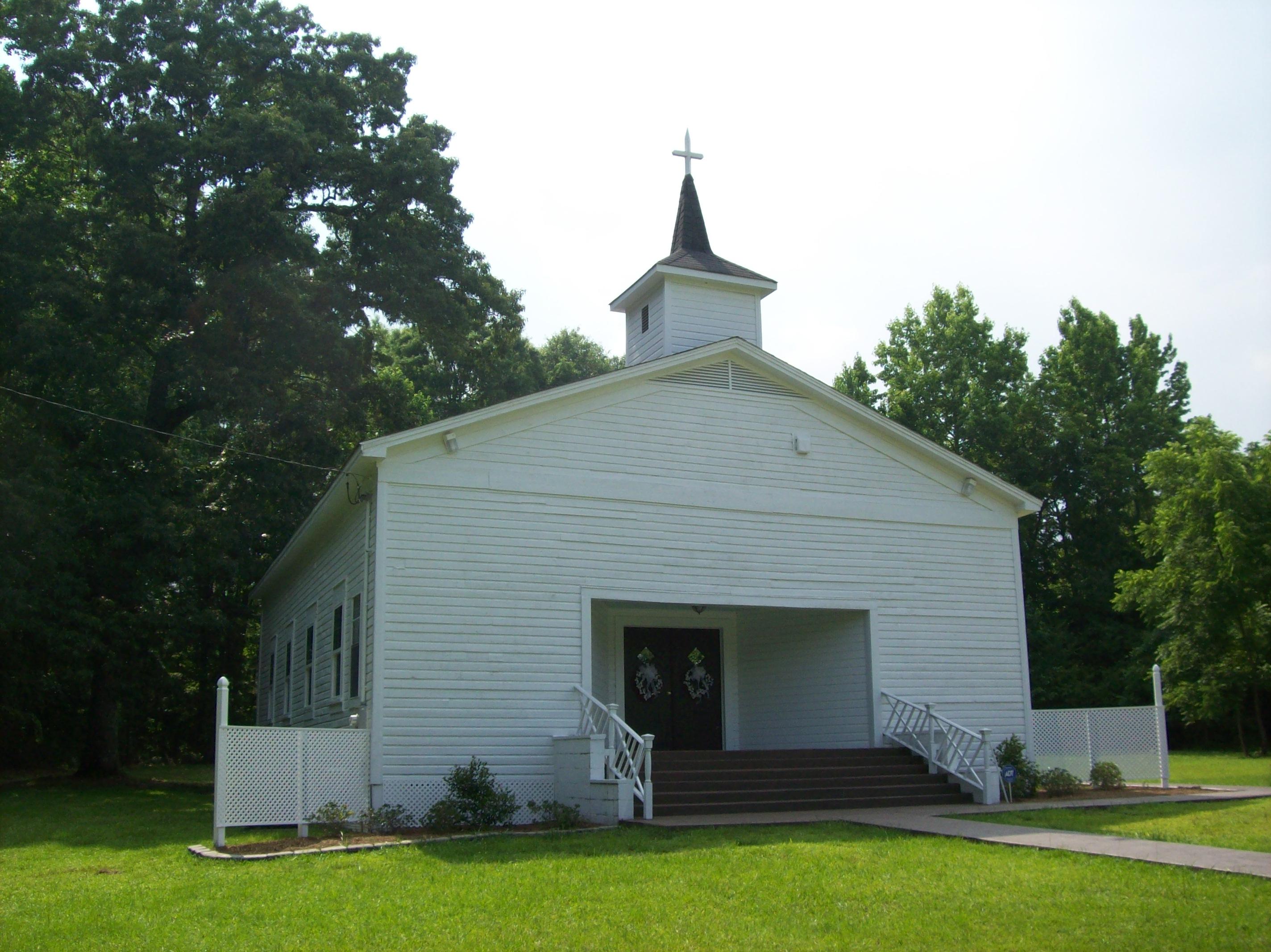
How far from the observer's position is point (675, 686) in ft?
65.3

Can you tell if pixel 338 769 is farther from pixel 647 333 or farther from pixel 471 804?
pixel 647 333

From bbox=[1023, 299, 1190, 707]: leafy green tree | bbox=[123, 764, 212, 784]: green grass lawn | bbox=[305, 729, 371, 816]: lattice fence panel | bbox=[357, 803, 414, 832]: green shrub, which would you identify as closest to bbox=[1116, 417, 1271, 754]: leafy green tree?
bbox=[1023, 299, 1190, 707]: leafy green tree

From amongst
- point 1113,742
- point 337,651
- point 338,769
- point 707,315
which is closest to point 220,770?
point 338,769

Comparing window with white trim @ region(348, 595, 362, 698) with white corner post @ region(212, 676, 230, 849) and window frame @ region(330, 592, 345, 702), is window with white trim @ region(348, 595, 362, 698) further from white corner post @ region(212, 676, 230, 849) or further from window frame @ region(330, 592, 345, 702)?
white corner post @ region(212, 676, 230, 849)

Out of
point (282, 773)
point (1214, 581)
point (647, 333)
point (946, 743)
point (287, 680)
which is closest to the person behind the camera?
point (282, 773)

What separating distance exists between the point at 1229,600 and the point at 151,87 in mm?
30176

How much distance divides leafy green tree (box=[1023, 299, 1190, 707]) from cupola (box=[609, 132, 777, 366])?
67.6ft

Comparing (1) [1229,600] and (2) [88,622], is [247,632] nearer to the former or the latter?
(2) [88,622]

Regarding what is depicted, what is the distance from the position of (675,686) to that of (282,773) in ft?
26.8

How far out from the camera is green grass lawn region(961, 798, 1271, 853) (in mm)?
11016

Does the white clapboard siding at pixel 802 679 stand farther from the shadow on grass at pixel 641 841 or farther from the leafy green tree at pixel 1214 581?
the leafy green tree at pixel 1214 581

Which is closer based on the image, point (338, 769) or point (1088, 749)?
point (338, 769)

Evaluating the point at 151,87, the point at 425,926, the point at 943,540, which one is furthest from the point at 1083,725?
the point at 151,87

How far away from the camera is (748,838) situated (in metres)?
11.8
